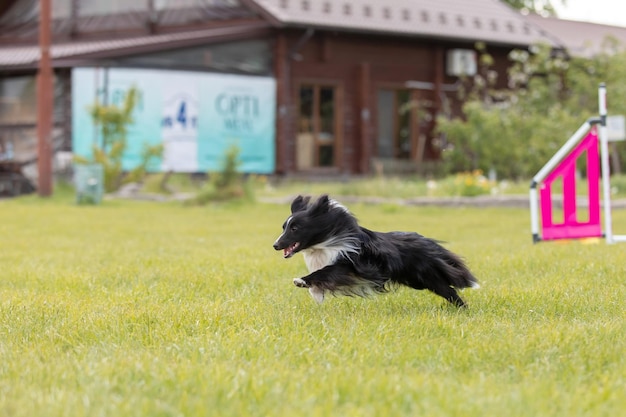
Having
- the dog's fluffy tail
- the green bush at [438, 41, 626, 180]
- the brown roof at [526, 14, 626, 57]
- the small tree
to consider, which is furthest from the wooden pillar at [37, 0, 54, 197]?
the brown roof at [526, 14, 626, 57]

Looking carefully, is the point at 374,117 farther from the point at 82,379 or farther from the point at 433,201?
the point at 82,379

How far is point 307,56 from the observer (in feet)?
75.9

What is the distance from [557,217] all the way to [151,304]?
8899 mm

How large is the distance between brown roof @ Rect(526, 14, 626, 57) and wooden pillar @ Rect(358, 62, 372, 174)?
30.0 feet

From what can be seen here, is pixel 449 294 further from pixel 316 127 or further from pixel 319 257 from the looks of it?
pixel 316 127

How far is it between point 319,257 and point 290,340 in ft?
3.65

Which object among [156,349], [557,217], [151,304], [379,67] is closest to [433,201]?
[557,217]

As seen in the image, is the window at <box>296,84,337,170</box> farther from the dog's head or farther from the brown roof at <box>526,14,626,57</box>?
the dog's head

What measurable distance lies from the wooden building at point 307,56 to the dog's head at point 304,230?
16.4m

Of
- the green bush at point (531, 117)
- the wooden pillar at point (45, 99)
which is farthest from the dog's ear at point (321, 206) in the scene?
the green bush at point (531, 117)

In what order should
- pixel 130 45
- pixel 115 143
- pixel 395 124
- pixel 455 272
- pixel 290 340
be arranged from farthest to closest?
1. pixel 395 124
2. pixel 130 45
3. pixel 115 143
4. pixel 455 272
5. pixel 290 340

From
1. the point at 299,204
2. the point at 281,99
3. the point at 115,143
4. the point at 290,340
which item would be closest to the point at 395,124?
the point at 281,99

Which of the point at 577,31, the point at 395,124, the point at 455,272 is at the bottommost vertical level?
the point at 455,272

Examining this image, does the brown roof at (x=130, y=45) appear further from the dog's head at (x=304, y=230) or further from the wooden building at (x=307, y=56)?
the dog's head at (x=304, y=230)
